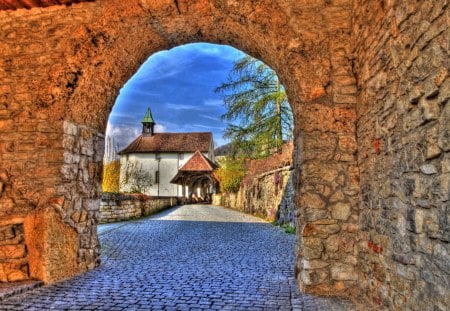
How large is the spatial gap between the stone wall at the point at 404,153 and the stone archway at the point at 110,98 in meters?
0.28

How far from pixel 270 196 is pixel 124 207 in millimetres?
5423

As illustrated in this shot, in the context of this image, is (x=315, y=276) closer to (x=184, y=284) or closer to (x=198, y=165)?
(x=184, y=284)

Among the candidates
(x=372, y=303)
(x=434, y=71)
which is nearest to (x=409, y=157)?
(x=434, y=71)

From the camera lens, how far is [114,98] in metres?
5.24

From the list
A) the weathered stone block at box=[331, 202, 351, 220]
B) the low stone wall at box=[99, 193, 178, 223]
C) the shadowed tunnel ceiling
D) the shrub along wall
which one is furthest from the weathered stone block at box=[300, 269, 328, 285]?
the low stone wall at box=[99, 193, 178, 223]

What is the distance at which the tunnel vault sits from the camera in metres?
3.54

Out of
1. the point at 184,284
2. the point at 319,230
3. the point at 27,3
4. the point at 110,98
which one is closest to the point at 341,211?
the point at 319,230

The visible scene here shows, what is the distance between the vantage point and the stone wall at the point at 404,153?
1.86 metres

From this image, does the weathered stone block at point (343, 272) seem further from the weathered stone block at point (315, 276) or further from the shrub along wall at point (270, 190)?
the shrub along wall at point (270, 190)

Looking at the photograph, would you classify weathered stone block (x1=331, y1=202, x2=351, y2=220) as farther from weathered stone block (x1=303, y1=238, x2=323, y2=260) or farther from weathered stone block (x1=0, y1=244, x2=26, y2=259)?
weathered stone block (x1=0, y1=244, x2=26, y2=259)

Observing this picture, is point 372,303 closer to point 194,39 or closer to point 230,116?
point 194,39

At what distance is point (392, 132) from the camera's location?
260 cm

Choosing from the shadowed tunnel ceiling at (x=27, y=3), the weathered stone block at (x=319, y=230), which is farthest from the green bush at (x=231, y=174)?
the weathered stone block at (x=319, y=230)

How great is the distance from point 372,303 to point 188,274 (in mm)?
2274
